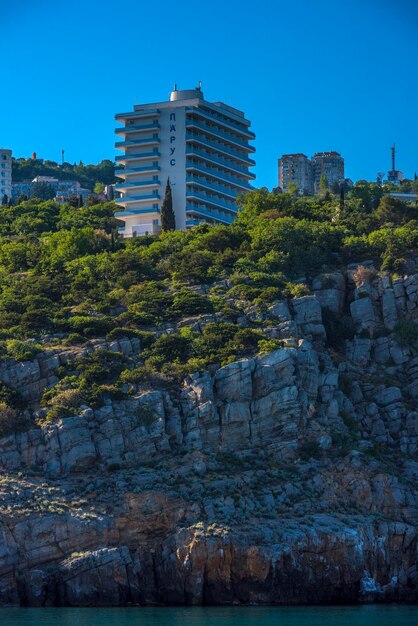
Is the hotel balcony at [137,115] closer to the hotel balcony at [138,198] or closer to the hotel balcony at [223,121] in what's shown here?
the hotel balcony at [223,121]

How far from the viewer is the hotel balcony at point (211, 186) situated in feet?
429

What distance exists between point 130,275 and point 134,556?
107 feet

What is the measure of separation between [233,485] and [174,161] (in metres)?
58.1

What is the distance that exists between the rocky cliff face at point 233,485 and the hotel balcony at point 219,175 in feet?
133

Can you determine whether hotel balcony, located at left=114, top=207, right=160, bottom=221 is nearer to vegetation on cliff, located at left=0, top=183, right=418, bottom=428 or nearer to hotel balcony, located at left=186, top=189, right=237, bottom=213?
hotel balcony, located at left=186, top=189, right=237, bottom=213

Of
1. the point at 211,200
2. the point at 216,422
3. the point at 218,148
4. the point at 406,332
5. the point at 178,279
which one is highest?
the point at 218,148

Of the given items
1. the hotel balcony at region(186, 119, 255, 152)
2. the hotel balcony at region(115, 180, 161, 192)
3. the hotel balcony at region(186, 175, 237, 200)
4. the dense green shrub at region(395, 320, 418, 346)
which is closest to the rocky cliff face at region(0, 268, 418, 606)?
the dense green shrub at region(395, 320, 418, 346)

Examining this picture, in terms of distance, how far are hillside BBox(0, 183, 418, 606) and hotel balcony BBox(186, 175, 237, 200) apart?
22.5 meters

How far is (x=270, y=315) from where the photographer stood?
9294cm

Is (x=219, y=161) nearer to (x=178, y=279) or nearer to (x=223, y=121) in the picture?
(x=223, y=121)

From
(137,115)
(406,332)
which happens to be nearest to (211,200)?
(137,115)

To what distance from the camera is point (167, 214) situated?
410 feet

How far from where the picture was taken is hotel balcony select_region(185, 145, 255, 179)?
431 ft

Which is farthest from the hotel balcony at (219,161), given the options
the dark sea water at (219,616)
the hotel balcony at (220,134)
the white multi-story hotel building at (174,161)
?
the dark sea water at (219,616)
